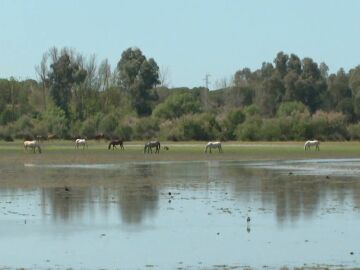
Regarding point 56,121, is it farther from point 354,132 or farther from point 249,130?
point 354,132

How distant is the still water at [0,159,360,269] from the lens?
15.8m

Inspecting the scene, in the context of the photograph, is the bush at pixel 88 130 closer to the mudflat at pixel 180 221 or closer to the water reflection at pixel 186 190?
the water reflection at pixel 186 190

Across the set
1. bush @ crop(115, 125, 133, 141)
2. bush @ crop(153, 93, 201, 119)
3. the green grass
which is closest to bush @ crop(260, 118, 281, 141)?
bush @ crop(115, 125, 133, 141)

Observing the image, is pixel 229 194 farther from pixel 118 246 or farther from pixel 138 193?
pixel 118 246

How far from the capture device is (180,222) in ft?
68.9

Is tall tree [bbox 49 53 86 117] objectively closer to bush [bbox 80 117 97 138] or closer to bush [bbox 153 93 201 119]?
bush [bbox 80 117 97 138]

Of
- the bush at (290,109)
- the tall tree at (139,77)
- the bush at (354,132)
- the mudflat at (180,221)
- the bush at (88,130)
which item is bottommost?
the mudflat at (180,221)

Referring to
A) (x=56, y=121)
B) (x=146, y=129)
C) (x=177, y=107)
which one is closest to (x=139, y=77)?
(x=177, y=107)

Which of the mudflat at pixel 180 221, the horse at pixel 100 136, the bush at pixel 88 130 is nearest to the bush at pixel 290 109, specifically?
the horse at pixel 100 136

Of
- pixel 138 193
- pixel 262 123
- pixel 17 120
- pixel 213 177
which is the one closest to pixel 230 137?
pixel 262 123

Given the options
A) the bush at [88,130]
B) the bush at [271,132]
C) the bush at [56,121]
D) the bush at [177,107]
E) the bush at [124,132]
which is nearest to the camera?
the bush at [271,132]

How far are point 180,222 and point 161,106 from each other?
9500cm

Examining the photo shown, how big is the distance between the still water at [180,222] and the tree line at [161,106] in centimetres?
6408

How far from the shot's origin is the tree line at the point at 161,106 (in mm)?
99500
